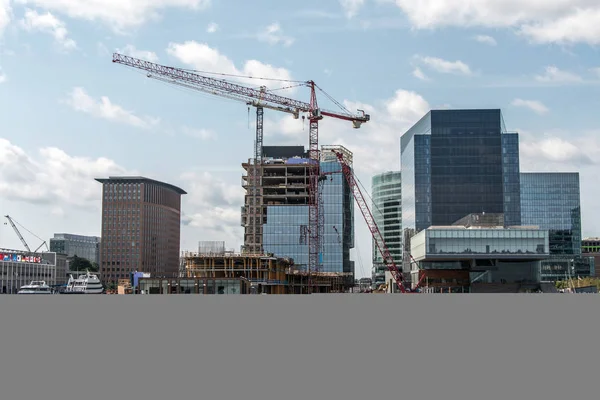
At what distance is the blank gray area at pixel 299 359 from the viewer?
3525cm

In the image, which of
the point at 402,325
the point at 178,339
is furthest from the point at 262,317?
the point at 178,339

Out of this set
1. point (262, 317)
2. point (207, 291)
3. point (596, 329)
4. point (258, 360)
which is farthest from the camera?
point (207, 291)

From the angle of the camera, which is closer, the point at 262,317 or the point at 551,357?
the point at 551,357

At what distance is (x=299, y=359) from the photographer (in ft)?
147

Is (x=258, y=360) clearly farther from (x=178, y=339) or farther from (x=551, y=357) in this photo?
(x=551, y=357)

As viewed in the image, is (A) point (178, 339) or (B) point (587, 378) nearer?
(B) point (587, 378)

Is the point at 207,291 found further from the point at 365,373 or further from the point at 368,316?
the point at 365,373

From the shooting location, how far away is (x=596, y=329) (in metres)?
62.7

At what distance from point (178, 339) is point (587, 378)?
3063 centimetres

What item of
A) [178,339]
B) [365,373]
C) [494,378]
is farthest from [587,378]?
[178,339]

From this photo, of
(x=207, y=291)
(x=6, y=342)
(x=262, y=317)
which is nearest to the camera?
(x=6, y=342)

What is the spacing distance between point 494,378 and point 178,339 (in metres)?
26.5

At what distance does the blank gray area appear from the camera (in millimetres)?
35250

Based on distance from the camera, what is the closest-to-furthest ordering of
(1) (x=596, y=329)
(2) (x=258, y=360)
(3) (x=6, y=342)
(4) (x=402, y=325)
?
1. (2) (x=258, y=360)
2. (3) (x=6, y=342)
3. (1) (x=596, y=329)
4. (4) (x=402, y=325)
